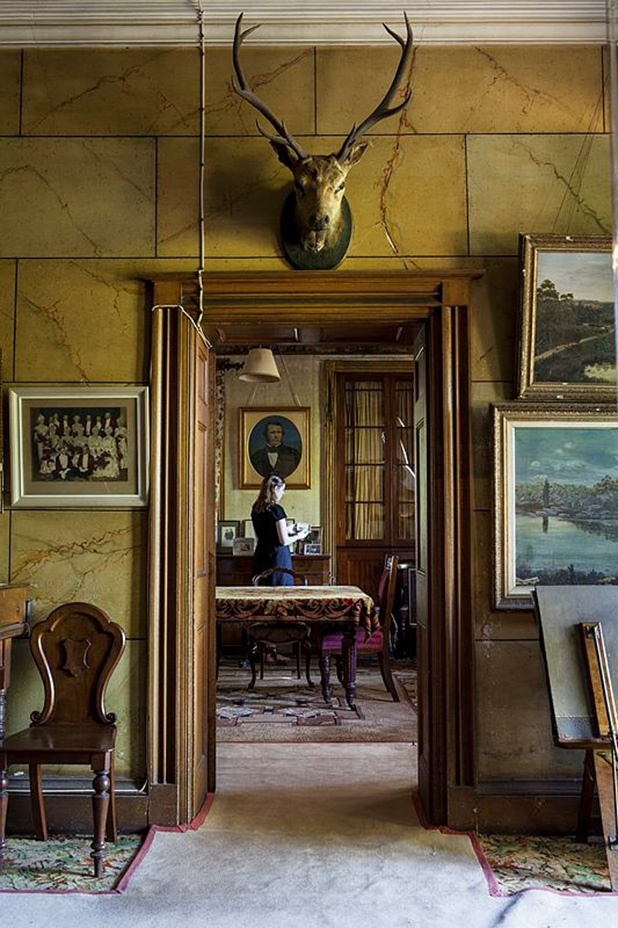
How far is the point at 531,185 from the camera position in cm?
413

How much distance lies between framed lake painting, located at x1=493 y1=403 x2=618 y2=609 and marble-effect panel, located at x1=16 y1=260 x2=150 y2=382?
5.72 ft

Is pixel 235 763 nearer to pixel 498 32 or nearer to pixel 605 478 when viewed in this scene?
pixel 605 478

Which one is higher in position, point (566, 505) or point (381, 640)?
point (566, 505)

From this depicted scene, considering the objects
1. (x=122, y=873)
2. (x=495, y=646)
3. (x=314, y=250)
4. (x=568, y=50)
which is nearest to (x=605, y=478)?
(x=495, y=646)

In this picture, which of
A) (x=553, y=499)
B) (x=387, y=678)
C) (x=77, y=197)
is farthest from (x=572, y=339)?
(x=387, y=678)

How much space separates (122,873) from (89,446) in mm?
1833

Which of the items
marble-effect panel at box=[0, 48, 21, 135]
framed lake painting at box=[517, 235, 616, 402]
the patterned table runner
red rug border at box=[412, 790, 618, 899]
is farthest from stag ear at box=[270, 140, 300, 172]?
the patterned table runner

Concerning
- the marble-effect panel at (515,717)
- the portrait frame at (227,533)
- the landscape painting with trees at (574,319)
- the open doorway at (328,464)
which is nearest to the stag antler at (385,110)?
the landscape painting with trees at (574,319)

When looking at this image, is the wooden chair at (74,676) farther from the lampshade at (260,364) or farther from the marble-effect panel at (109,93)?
the lampshade at (260,364)

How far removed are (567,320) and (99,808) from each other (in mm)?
2908

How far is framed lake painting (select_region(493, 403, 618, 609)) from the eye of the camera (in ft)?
13.1

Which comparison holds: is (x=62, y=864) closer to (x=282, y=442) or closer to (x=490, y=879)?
(x=490, y=879)

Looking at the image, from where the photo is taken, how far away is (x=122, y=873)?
3.41m

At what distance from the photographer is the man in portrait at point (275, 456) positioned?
948 cm
